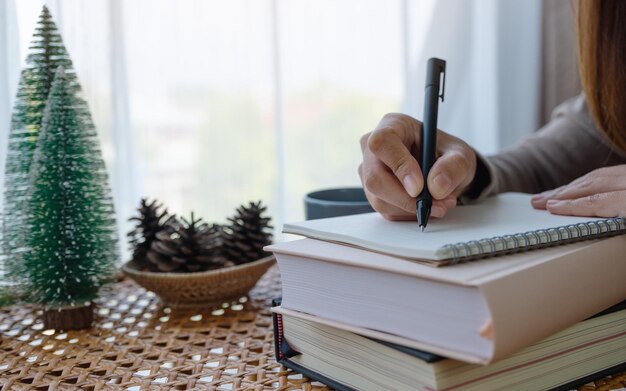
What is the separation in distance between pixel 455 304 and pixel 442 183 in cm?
16

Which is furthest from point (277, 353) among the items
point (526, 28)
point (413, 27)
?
point (526, 28)

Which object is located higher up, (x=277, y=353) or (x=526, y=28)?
(x=526, y=28)

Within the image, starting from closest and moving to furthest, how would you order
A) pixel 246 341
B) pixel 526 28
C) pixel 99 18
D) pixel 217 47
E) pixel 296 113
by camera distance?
pixel 246 341 → pixel 99 18 → pixel 217 47 → pixel 296 113 → pixel 526 28

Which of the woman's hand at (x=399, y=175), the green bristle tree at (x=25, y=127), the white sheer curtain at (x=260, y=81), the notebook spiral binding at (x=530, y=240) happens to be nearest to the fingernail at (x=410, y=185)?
the woman's hand at (x=399, y=175)

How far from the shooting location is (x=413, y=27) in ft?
3.70

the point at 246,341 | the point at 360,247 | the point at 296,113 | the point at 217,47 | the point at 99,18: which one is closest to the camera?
the point at 360,247

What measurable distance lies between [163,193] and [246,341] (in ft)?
1.45

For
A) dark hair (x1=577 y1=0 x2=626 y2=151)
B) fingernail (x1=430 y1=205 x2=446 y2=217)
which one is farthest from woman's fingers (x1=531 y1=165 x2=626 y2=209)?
dark hair (x1=577 y1=0 x2=626 y2=151)

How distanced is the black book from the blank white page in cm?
6

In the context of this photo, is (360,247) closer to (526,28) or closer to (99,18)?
(99,18)

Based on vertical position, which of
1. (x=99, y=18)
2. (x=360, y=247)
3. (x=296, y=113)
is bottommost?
(x=360, y=247)

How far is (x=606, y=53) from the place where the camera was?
760 millimetres

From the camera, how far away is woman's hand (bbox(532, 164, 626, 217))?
1.66 feet

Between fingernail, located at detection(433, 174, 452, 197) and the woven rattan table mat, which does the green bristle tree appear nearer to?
the woven rattan table mat
